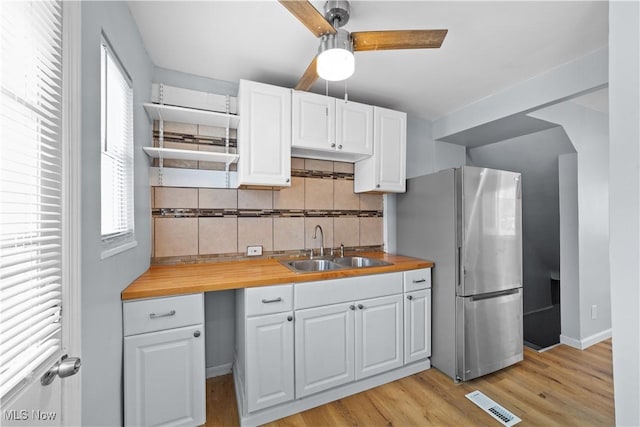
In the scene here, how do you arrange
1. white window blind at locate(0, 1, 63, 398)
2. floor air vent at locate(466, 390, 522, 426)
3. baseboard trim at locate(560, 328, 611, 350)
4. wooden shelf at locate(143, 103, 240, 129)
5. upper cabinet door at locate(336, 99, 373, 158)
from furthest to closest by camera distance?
baseboard trim at locate(560, 328, 611, 350), upper cabinet door at locate(336, 99, 373, 158), wooden shelf at locate(143, 103, 240, 129), floor air vent at locate(466, 390, 522, 426), white window blind at locate(0, 1, 63, 398)

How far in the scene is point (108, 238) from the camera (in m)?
1.26

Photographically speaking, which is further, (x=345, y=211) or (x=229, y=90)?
(x=345, y=211)

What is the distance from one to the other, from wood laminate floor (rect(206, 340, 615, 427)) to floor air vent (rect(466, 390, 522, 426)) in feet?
0.13

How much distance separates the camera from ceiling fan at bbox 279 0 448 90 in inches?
50.6

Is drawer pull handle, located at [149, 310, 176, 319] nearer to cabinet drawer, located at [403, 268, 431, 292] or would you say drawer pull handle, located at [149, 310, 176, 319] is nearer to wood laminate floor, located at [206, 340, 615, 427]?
wood laminate floor, located at [206, 340, 615, 427]

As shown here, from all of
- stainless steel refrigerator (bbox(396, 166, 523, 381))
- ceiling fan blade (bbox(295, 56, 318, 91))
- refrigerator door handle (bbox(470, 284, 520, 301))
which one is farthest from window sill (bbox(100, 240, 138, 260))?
refrigerator door handle (bbox(470, 284, 520, 301))

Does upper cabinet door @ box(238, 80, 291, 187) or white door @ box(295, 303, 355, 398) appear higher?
upper cabinet door @ box(238, 80, 291, 187)

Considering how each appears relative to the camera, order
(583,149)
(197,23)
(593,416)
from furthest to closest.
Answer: (583,149), (593,416), (197,23)

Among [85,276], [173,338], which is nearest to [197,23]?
[85,276]

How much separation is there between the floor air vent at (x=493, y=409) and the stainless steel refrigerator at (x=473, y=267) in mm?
153

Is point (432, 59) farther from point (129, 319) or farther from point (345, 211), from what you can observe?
point (129, 319)

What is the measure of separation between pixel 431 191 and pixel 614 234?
4.11 ft

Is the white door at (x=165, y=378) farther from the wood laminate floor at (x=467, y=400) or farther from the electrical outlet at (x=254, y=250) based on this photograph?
the electrical outlet at (x=254, y=250)

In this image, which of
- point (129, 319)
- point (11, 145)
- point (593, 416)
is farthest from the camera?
point (593, 416)
